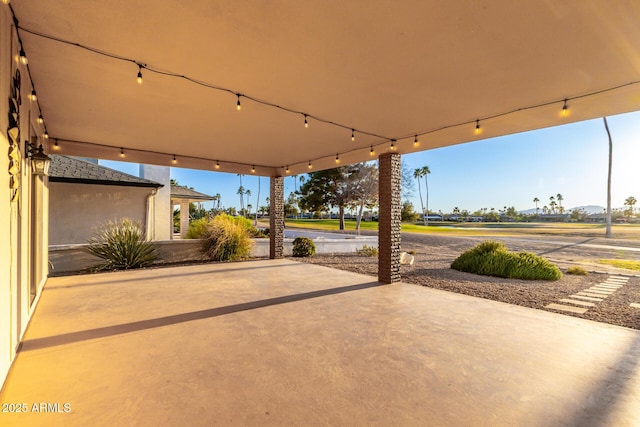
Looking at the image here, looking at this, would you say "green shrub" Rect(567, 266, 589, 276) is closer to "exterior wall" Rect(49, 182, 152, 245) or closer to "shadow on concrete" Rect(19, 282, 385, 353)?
"shadow on concrete" Rect(19, 282, 385, 353)

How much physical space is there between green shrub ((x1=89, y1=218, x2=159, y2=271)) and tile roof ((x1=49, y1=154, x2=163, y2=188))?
1.54m

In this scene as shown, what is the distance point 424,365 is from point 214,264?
22.2 ft

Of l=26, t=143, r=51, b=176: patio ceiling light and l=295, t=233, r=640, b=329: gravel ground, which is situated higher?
l=26, t=143, r=51, b=176: patio ceiling light

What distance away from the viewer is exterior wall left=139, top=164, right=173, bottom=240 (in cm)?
998

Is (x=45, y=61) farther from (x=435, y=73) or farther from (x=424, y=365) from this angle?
(x=424, y=365)

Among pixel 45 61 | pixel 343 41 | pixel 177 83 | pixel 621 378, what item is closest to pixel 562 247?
pixel 621 378

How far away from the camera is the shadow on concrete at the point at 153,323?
305cm

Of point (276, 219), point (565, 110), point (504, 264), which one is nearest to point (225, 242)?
point (276, 219)

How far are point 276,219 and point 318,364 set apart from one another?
22.9ft

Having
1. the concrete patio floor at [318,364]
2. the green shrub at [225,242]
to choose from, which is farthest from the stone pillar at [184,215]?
the concrete patio floor at [318,364]

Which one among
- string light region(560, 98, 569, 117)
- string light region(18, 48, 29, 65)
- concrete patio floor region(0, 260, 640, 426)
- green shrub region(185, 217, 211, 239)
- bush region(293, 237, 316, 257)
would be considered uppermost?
string light region(18, 48, 29, 65)

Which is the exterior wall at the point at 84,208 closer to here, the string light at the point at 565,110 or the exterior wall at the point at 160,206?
the exterior wall at the point at 160,206

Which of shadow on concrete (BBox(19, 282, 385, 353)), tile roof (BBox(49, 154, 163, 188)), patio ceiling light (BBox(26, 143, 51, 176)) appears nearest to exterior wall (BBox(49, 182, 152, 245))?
tile roof (BBox(49, 154, 163, 188))

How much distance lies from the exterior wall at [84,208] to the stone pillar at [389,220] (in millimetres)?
7529
